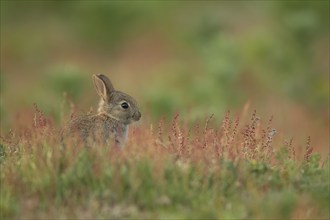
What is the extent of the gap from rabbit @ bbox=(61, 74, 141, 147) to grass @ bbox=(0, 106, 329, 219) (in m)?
1.10

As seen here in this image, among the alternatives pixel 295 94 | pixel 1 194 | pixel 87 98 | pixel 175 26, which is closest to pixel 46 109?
pixel 87 98

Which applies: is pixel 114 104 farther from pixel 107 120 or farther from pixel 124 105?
pixel 107 120

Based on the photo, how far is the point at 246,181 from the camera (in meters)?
11.5

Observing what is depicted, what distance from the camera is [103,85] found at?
1499 cm

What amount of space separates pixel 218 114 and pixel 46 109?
415cm

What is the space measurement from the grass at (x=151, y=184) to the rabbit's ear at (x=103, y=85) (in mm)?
2719

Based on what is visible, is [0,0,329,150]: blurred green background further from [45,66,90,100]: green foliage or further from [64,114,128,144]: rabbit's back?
[64,114,128,144]: rabbit's back

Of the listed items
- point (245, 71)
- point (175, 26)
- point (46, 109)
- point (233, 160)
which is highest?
point (175, 26)

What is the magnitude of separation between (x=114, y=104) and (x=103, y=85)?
31 centimetres

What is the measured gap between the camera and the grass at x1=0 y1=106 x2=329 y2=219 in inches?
427

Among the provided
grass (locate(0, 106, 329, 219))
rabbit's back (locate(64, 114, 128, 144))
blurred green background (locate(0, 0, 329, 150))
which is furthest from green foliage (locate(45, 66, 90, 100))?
grass (locate(0, 106, 329, 219))

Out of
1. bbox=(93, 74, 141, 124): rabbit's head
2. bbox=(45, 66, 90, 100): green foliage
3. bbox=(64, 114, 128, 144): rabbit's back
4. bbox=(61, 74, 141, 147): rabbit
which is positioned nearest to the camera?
bbox=(64, 114, 128, 144): rabbit's back

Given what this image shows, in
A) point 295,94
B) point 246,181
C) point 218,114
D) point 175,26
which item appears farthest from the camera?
point 175,26

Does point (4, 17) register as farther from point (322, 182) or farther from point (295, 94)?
point (322, 182)
